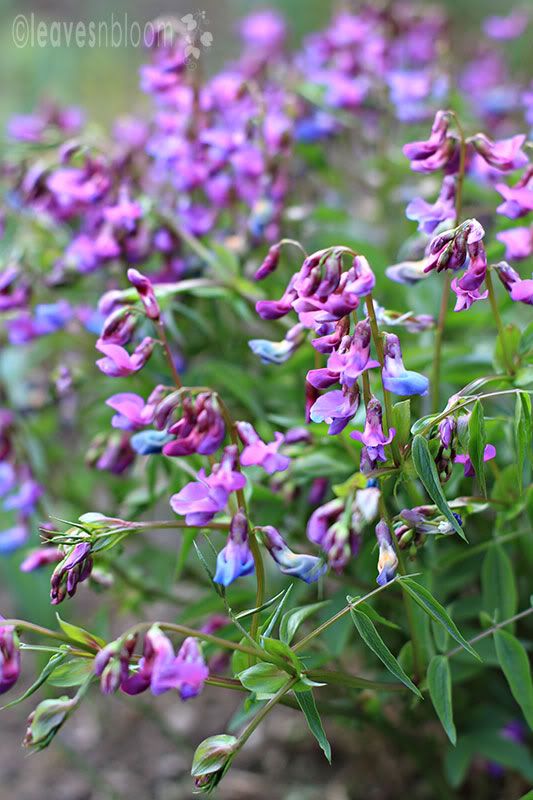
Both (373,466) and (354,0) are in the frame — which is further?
(354,0)

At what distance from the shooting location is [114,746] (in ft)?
7.50

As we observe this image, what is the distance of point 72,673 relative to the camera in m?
1.01

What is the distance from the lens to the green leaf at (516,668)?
1.17 m

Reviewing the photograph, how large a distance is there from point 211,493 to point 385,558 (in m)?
0.21

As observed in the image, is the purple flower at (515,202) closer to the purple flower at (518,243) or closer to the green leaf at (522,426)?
the purple flower at (518,243)

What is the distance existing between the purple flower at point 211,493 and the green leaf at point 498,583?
1.56 feet

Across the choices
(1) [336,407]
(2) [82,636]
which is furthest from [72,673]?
(1) [336,407]

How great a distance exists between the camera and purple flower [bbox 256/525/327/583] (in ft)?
3.53

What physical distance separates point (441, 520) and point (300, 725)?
4.21 ft

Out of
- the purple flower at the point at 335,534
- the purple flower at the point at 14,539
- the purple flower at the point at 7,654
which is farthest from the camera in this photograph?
the purple flower at the point at 14,539

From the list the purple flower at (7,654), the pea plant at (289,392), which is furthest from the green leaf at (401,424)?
the purple flower at (7,654)

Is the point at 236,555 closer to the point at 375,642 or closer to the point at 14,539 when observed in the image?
the point at 375,642

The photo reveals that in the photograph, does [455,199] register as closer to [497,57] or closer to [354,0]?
[354,0]

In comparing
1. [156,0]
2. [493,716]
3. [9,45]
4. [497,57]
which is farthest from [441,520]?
[156,0]
